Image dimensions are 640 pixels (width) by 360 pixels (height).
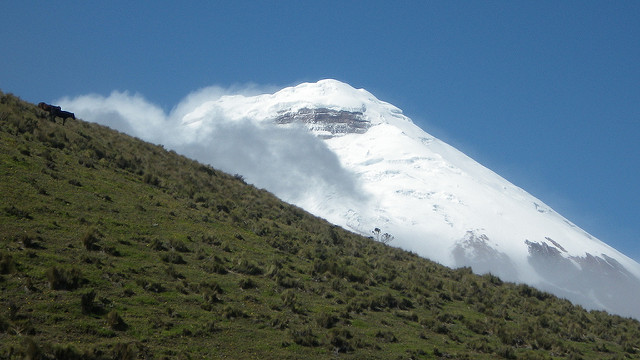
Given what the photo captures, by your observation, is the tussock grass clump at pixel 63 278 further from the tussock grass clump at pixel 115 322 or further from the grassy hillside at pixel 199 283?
the tussock grass clump at pixel 115 322

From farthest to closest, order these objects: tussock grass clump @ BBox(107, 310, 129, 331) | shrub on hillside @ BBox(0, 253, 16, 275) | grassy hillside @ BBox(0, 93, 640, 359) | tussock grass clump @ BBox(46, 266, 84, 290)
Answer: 1. tussock grass clump @ BBox(46, 266, 84, 290)
2. shrub on hillside @ BBox(0, 253, 16, 275)
3. grassy hillside @ BBox(0, 93, 640, 359)
4. tussock grass clump @ BBox(107, 310, 129, 331)

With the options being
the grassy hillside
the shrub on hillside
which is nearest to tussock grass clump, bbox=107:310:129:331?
the grassy hillside

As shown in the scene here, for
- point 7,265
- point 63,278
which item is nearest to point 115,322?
point 63,278

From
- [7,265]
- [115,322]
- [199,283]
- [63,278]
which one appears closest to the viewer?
[115,322]

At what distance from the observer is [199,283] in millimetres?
20344

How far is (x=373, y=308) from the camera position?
24.4 metres

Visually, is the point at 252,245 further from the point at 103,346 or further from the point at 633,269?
the point at 633,269

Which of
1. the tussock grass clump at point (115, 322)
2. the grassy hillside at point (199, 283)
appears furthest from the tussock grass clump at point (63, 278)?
the tussock grass clump at point (115, 322)

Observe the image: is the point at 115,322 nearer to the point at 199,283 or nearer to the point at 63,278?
the point at 63,278

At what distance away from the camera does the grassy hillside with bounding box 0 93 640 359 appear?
1589 centimetres

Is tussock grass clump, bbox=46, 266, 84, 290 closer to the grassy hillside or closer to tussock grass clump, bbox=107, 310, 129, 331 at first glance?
the grassy hillside

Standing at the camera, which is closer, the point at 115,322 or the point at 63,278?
the point at 115,322

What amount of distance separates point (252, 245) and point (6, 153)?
37.4 ft

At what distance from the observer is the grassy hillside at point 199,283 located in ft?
52.1
